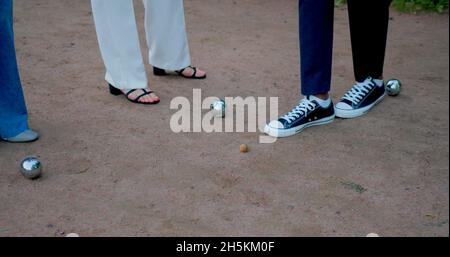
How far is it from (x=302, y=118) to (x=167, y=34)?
3.80 ft

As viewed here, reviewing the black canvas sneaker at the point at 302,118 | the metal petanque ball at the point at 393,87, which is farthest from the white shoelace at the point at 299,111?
the metal petanque ball at the point at 393,87

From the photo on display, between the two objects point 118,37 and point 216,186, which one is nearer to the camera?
point 216,186

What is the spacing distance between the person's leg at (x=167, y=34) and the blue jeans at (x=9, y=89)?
3.42 ft

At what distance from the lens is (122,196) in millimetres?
2389

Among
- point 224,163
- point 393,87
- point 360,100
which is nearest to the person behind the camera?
point 224,163

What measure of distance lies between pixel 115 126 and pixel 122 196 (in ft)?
2.59

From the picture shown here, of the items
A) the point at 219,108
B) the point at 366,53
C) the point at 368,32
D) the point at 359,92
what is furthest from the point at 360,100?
the point at 219,108

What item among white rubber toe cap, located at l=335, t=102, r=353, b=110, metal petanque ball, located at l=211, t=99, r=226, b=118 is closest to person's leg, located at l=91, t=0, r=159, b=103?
metal petanque ball, located at l=211, t=99, r=226, b=118

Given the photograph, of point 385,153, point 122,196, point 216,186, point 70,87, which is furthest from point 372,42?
point 70,87

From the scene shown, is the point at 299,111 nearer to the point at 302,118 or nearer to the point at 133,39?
the point at 302,118

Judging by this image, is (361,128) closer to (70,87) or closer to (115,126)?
(115,126)

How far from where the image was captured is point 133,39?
3.31 meters

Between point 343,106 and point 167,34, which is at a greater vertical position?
point 167,34

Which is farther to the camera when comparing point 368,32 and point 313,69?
point 368,32
